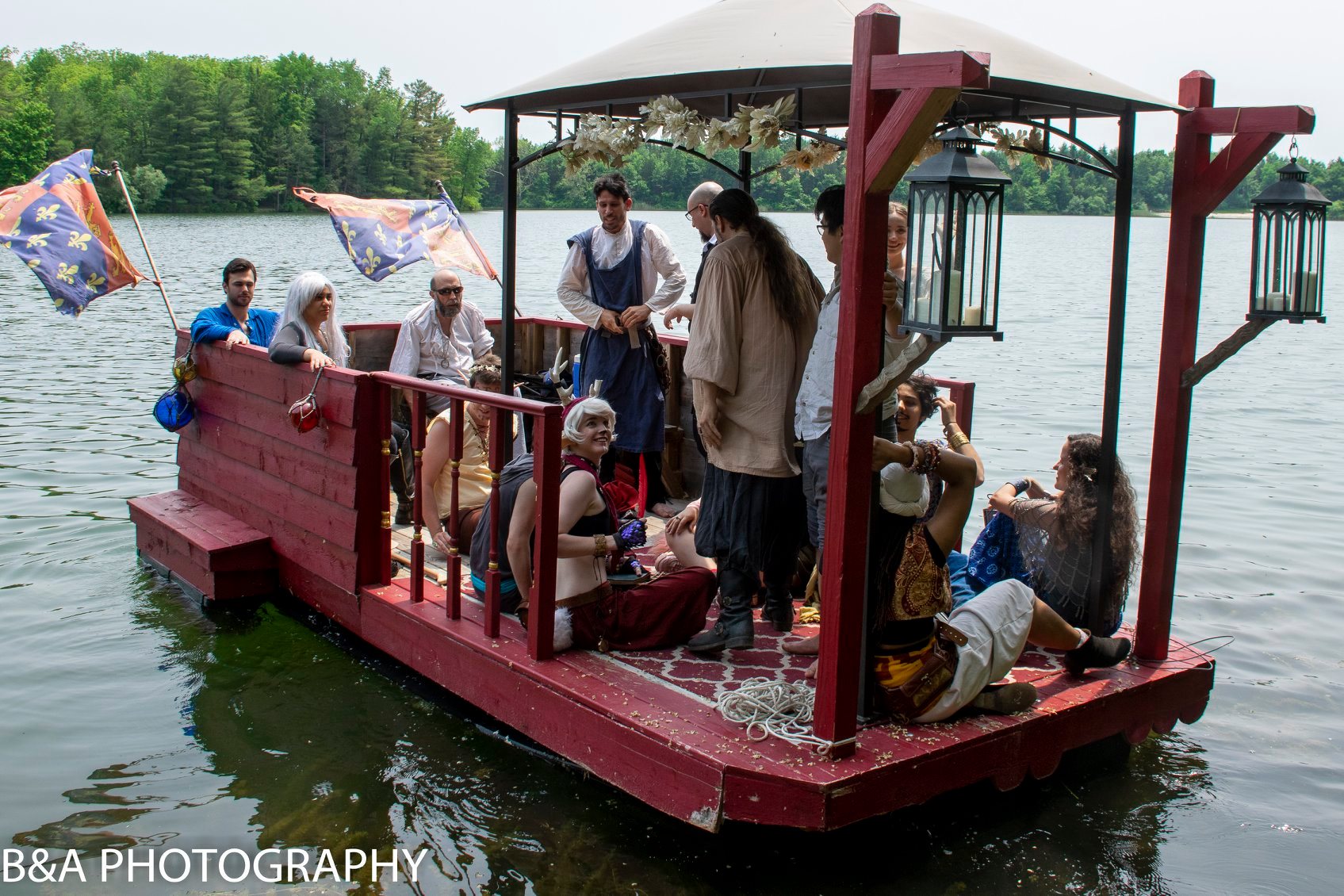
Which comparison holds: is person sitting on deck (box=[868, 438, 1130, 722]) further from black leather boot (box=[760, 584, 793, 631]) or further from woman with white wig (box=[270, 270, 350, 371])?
woman with white wig (box=[270, 270, 350, 371])

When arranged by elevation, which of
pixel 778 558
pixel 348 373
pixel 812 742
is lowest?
pixel 812 742

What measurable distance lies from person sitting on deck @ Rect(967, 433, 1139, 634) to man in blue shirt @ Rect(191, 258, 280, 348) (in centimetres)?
422

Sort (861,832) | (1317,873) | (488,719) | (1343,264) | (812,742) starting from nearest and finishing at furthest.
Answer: (812,742)
(861,832)
(1317,873)
(488,719)
(1343,264)

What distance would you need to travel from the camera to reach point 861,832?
459 cm

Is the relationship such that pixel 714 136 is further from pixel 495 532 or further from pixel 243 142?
pixel 243 142

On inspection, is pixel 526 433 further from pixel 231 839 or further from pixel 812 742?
pixel 812 742

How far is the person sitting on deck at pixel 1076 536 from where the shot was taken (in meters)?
5.04

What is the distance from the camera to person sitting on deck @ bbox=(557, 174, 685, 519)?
680cm

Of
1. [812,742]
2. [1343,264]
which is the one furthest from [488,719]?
[1343,264]

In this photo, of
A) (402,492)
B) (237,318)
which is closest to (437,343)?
(402,492)

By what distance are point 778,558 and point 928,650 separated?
2.84ft

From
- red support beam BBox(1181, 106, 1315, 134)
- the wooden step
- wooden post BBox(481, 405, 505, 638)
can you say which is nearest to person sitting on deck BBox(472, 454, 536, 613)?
wooden post BBox(481, 405, 505, 638)

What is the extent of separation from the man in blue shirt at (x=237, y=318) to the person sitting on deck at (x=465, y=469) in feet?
4.53

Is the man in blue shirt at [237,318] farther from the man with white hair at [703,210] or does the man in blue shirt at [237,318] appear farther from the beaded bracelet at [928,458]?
the beaded bracelet at [928,458]
